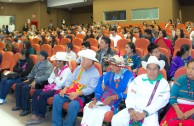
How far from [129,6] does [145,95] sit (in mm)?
12836

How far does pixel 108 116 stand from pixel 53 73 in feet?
5.04

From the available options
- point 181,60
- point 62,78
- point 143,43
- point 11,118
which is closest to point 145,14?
point 143,43

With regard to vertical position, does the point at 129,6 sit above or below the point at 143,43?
above

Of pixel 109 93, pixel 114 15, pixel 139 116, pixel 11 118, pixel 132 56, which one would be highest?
pixel 114 15

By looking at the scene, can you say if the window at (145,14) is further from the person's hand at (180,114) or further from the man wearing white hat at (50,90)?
the person's hand at (180,114)

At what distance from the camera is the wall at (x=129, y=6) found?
13.6 meters

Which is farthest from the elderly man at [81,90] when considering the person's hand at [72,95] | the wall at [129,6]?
the wall at [129,6]

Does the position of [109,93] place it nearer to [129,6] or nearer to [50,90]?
[50,90]

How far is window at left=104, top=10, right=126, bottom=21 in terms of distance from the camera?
1588 cm

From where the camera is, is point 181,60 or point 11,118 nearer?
point 181,60

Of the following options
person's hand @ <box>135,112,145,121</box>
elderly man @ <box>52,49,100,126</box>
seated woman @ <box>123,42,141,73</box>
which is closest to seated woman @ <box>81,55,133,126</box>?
elderly man @ <box>52,49,100,126</box>

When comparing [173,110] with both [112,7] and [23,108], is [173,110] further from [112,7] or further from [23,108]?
[112,7]

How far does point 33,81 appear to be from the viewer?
15.2 feet

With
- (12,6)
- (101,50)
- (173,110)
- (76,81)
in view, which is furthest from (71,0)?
(173,110)
